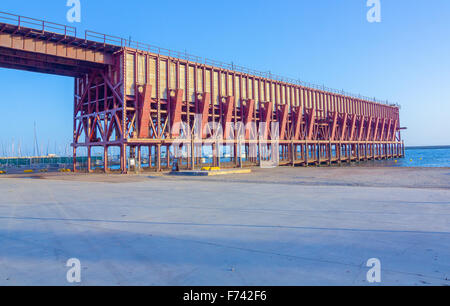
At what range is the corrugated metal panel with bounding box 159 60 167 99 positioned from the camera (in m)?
40.0

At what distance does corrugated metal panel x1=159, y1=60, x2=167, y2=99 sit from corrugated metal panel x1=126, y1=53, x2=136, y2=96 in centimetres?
386

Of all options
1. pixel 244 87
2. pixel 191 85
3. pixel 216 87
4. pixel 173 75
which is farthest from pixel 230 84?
pixel 173 75

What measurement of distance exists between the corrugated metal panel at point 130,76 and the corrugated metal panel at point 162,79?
3.86 meters

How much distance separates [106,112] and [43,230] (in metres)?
33.6

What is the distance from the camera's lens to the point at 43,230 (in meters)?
7.57

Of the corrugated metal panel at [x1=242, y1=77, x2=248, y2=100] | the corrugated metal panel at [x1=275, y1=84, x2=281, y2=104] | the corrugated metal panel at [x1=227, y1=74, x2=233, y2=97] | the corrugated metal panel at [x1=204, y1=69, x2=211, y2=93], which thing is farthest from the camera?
the corrugated metal panel at [x1=275, y1=84, x2=281, y2=104]

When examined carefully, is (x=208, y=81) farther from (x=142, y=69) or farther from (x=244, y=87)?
(x=142, y=69)

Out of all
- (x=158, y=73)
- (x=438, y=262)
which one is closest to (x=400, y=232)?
(x=438, y=262)

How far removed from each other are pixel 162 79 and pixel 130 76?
4582 mm

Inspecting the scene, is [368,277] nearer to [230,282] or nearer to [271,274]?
[271,274]

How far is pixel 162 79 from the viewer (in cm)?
4028

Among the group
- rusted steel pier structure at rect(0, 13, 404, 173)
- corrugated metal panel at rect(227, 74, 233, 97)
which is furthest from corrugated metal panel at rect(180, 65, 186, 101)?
corrugated metal panel at rect(227, 74, 233, 97)

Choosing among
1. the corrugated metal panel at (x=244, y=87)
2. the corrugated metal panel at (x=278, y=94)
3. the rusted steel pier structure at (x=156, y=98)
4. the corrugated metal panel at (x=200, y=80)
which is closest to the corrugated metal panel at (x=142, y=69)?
the rusted steel pier structure at (x=156, y=98)

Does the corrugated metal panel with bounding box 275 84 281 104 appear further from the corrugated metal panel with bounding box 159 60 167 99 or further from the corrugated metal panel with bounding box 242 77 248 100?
the corrugated metal panel with bounding box 159 60 167 99
